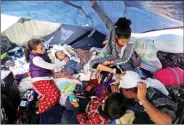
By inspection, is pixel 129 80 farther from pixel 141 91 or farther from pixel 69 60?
pixel 69 60

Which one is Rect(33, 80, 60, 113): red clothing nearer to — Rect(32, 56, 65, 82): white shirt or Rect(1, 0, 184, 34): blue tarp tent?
Rect(32, 56, 65, 82): white shirt

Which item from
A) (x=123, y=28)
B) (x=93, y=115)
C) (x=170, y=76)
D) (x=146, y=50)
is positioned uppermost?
(x=123, y=28)

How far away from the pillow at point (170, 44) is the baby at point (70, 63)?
0.46 meters

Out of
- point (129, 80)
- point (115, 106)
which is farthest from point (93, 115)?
point (129, 80)

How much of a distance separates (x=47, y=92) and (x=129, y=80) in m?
0.47

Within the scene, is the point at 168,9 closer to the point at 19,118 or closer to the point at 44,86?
the point at 44,86

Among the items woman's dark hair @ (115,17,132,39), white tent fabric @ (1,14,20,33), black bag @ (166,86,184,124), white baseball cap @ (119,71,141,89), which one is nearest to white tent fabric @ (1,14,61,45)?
white tent fabric @ (1,14,20,33)

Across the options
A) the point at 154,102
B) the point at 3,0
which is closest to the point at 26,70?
the point at 3,0

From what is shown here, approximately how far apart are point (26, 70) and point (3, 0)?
1.40ft

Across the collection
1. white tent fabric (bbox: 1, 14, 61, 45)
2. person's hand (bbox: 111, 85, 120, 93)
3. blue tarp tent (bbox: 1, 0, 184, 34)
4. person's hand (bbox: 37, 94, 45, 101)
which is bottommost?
person's hand (bbox: 37, 94, 45, 101)

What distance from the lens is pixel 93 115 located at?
227cm

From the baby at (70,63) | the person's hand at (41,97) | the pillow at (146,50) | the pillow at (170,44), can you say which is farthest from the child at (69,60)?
the pillow at (170,44)

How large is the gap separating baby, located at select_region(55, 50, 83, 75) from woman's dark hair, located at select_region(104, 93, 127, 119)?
25 centimetres

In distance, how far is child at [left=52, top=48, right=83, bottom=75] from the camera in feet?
7.55
